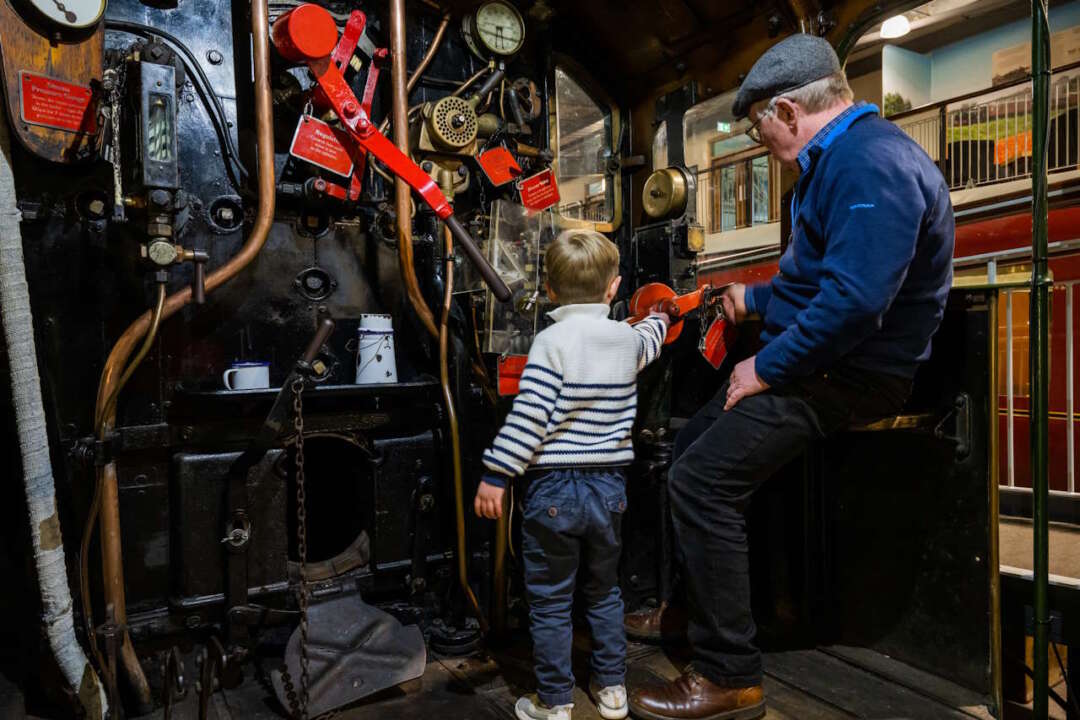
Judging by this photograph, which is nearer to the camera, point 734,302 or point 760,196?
point 734,302

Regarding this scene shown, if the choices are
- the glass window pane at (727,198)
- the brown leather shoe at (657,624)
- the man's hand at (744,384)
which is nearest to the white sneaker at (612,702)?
the brown leather shoe at (657,624)

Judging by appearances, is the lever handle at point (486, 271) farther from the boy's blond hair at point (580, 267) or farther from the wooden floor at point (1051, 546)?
the wooden floor at point (1051, 546)

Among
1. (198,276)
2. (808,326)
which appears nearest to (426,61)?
(198,276)

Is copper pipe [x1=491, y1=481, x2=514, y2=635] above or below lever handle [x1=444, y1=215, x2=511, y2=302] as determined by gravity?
below

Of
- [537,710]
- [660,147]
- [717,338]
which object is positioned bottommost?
[537,710]

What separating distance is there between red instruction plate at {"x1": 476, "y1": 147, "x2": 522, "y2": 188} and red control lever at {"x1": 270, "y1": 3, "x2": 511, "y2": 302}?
0.48 metres

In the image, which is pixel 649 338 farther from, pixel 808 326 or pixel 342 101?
pixel 342 101

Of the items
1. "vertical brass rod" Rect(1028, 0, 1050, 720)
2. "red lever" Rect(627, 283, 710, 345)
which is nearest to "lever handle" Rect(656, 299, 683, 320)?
"red lever" Rect(627, 283, 710, 345)

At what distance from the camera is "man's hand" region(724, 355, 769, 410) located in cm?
177

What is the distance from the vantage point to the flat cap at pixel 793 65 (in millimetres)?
1762

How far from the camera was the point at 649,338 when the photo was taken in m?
2.14

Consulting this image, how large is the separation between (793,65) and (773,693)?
1831mm

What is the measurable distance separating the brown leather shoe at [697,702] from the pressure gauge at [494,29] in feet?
8.17

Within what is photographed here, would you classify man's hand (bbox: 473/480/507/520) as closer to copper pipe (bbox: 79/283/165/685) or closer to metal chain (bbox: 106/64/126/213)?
copper pipe (bbox: 79/283/165/685)
